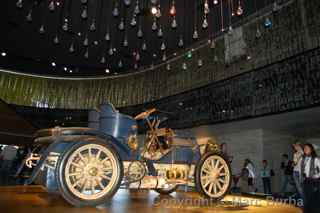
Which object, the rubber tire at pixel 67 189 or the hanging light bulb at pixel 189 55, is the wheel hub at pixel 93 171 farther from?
the hanging light bulb at pixel 189 55

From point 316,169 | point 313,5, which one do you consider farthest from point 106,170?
point 313,5

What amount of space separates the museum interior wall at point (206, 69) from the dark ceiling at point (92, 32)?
1.47ft

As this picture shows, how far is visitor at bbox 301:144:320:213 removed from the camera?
4848mm

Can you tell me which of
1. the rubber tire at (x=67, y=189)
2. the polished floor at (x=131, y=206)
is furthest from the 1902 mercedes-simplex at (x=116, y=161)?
Answer: the polished floor at (x=131, y=206)

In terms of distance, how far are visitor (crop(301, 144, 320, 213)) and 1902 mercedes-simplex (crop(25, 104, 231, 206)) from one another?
1.73 metres

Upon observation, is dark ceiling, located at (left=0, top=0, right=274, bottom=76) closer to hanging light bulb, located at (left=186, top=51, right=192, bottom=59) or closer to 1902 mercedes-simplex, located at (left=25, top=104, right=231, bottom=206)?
hanging light bulb, located at (left=186, top=51, right=192, bottom=59)

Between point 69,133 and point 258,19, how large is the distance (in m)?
7.95

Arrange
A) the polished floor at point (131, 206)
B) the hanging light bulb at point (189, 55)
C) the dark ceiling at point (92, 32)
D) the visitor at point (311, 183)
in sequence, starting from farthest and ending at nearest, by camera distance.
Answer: the hanging light bulb at point (189, 55), the dark ceiling at point (92, 32), the visitor at point (311, 183), the polished floor at point (131, 206)

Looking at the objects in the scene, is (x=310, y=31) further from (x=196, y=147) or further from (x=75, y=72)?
(x=75, y=72)

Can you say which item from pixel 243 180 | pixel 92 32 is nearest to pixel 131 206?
pixel 243 180

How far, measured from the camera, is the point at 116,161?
3152 mm

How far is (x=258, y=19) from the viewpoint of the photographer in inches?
373

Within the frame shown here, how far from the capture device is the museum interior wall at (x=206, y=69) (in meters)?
8.43

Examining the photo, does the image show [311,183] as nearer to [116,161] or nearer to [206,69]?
[116,161]
